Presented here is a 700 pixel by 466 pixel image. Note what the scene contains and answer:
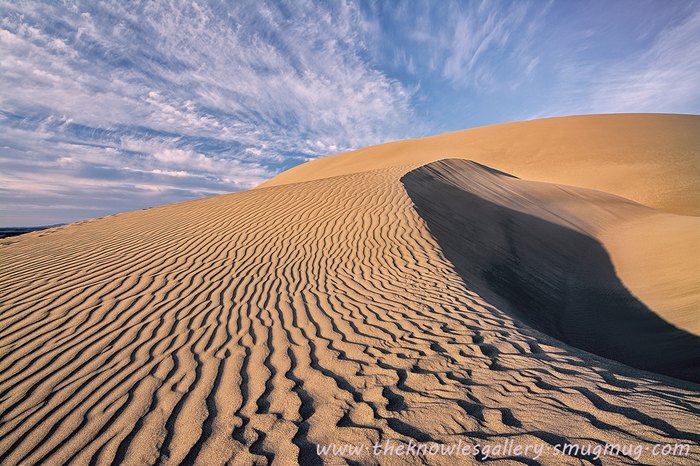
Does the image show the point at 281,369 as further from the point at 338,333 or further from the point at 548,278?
the point at 548,278

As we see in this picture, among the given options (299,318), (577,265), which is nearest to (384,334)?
(299,318)

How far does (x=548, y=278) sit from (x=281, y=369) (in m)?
7.79

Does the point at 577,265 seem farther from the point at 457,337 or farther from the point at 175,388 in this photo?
the point at 175,388

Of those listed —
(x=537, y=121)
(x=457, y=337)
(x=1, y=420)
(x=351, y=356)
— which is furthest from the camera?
(x=537, y=121)

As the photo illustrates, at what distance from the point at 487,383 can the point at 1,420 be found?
153 inches

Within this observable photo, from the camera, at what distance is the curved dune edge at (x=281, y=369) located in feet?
7.63

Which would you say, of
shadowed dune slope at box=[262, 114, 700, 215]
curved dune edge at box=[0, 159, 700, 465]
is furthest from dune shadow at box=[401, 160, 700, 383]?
shadowed dune slope at box=[262, 114, 700, 215]

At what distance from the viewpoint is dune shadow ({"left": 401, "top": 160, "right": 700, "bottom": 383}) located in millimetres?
5406

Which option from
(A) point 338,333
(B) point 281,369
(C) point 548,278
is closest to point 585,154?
(C) point 548,278

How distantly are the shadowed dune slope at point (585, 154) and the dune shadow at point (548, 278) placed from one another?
988 cm

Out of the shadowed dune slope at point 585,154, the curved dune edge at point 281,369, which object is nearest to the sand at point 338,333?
the curved dune edge at point 281,369

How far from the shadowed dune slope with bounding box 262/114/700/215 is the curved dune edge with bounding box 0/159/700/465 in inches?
676

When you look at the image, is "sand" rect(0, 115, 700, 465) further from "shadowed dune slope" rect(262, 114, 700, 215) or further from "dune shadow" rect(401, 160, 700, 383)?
"shadowed dune slope" rect(262, 114, 700, 215)

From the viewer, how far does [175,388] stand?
302cm
